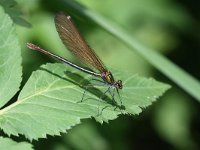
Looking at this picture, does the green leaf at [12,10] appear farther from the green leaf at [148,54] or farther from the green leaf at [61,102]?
the green leaf at [61,102]

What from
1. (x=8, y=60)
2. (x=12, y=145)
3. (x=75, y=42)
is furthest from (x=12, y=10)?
(x=12, y=145)

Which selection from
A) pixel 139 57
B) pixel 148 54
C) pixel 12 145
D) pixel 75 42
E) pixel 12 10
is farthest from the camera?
pixel 139 57

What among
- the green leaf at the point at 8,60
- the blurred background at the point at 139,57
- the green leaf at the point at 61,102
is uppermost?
the green leaf at the point at 8,60

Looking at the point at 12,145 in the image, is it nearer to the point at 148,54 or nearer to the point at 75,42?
the point at 75,42

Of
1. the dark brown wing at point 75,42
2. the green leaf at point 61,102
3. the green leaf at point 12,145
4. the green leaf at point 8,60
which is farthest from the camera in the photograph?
the dark brown wing at point 75,42

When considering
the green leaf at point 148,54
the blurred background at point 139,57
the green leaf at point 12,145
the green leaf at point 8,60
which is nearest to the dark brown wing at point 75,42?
the green leaf at point 148,54

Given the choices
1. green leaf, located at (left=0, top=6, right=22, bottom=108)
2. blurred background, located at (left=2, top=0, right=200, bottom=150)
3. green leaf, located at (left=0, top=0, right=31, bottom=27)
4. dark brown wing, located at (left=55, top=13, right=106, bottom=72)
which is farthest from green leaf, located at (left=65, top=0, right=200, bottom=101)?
blurred background, located at (left=2, top=0, right=200, bottom=150)

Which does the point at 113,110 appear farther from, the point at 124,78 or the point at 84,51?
the point at 84,51
